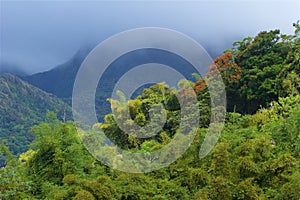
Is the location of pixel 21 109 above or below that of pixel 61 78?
below

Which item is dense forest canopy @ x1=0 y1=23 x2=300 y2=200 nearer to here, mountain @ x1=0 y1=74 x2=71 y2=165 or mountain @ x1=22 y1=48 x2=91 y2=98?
mountain @ x1=0 y1=74 x2=71 y2=165

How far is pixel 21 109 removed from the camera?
136 feet

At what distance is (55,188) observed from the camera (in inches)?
226

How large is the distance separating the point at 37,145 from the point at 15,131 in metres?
29.4

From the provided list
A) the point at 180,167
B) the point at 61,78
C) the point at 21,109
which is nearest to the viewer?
the point at 180,167

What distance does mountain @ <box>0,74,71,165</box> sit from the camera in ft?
106

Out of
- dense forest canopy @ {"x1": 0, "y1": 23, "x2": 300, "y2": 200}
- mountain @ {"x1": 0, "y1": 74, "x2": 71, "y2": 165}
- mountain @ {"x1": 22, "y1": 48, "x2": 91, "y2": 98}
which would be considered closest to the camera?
dense forest canopy @ {"x1": 0, "y1": 23, "x2": 300, "y2": 200}

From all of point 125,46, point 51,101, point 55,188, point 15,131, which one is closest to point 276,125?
point 125,46

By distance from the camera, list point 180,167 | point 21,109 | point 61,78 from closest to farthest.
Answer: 1. point 180,167
2. point 21,109
3. point 61,78

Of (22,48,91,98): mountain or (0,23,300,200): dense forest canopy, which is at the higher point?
(22,48,91,98): mountain

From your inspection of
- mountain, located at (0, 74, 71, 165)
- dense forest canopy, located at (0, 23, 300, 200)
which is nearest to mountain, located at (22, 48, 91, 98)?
mountain, located at (0, 74, 71, 165)

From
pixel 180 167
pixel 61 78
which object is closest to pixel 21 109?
pixel 61 78

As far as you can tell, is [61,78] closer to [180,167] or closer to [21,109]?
[21,109]

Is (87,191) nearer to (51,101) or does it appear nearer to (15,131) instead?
(15,131)
